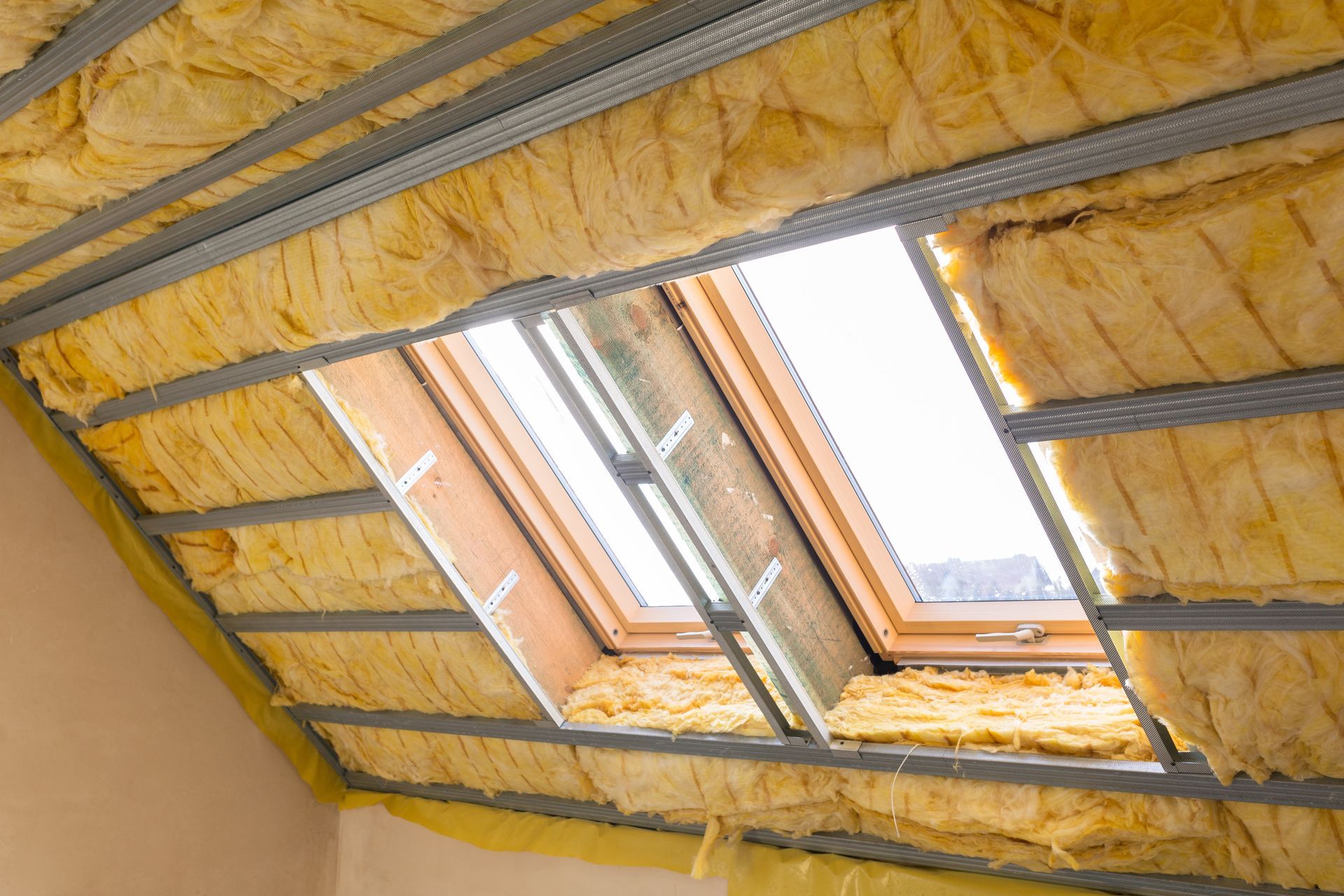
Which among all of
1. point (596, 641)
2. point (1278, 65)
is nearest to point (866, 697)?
point (596, 641)

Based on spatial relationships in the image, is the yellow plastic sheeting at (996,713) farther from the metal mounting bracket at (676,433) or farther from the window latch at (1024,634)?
the metal mounting bracket at (676,433)

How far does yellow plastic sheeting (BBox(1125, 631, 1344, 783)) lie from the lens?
1843mm

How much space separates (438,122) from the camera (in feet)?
6.25

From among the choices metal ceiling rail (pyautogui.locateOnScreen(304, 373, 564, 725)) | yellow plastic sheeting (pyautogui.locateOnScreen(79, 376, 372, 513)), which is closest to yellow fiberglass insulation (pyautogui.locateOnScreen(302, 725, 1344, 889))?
metal ceiling rail (pyautogui.locateOnScreen(304, 373, 564, 725))

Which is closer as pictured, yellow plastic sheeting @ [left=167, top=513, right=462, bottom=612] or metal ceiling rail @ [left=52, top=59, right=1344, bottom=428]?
metal ceiling rail @ [left=52, top=59, right=1344, bottom=428]

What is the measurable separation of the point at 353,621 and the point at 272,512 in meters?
0.51

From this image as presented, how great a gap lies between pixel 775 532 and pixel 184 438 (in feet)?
6.54

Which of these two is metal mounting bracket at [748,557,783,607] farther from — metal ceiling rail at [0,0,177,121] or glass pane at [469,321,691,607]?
metal ceiling rail at [0,0,177,121]

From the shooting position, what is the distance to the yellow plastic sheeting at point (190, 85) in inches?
64.7

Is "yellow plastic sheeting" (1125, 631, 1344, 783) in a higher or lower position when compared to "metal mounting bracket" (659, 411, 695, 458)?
lower

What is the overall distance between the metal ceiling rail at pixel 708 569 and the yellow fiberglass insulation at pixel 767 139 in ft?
0.88

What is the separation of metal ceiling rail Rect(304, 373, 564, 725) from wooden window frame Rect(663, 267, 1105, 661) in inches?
40.1

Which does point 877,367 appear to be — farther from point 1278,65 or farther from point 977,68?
point 1278,65

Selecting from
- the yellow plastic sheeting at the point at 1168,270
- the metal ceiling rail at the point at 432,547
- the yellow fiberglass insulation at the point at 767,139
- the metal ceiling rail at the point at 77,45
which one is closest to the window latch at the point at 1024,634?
the yellow plastic sheeting at the point at 1168,270
